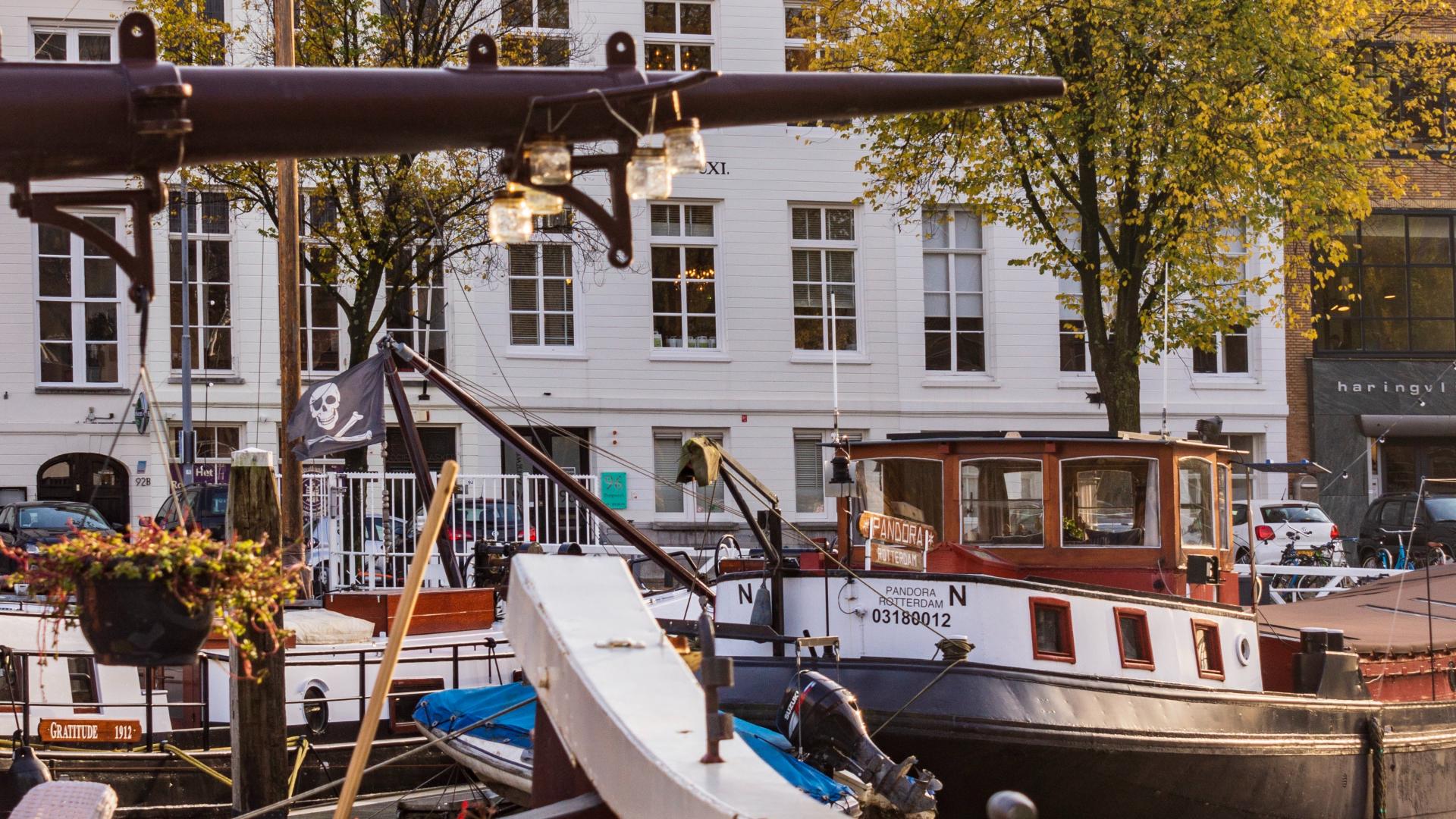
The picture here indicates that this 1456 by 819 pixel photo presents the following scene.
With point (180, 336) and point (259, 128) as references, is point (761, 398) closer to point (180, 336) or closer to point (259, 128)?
point (180, 336)

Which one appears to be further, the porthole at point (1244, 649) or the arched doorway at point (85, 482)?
the arched doorway at point (85, 482)

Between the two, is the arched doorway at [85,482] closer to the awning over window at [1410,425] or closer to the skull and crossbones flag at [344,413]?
the skull and crossbones flag at [344,413]

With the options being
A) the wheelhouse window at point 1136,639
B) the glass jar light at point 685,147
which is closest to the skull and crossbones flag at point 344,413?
the wheelhouse window at point 1136,639

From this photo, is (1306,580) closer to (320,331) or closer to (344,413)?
(344,413)

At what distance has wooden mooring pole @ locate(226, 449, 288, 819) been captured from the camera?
10.3 meters

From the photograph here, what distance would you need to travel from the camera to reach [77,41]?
27.5m

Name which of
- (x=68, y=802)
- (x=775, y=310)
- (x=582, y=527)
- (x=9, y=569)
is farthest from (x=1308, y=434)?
(x=68, y=802)

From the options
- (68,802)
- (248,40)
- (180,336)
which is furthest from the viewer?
(180,336)

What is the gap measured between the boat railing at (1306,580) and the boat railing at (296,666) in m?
8.83

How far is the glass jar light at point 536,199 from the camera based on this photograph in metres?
4.07

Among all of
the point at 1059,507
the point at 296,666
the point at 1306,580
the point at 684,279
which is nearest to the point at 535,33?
the point at 684,279

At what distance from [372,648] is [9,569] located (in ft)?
30.0

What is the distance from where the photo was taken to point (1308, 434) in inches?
1249

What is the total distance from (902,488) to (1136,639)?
2.18 meters
